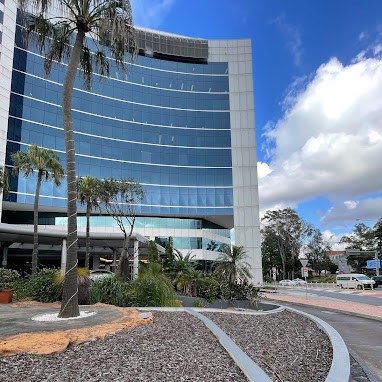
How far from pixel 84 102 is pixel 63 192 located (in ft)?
48.5

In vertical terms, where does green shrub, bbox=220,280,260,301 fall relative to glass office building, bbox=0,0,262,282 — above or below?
below

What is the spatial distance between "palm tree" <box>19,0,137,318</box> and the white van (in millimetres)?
38910

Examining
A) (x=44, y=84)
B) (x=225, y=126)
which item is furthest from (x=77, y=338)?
(x=225, y=126)

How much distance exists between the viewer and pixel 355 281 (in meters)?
44.1

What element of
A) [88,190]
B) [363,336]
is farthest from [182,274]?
[88,190]

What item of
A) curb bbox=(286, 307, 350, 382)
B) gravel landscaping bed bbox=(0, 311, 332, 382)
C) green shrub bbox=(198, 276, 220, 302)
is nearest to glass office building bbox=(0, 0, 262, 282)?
green shrub bbox=(198, 276, 220, 302)

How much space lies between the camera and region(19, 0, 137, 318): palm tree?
1071cm

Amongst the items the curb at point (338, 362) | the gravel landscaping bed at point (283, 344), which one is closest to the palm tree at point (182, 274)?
the gravel landscaping bed at point (283, 344)

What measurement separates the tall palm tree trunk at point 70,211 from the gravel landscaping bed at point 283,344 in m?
3.92

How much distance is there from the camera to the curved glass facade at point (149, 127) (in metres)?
54.6

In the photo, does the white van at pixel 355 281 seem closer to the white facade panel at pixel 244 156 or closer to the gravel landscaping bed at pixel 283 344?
the white facade panel at pixel 244 156

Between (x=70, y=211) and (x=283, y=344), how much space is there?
6630 mm

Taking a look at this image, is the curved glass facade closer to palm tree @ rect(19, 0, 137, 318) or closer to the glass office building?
the glass office building

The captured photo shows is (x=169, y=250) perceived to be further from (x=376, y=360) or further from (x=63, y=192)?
(x=63, y=192)
